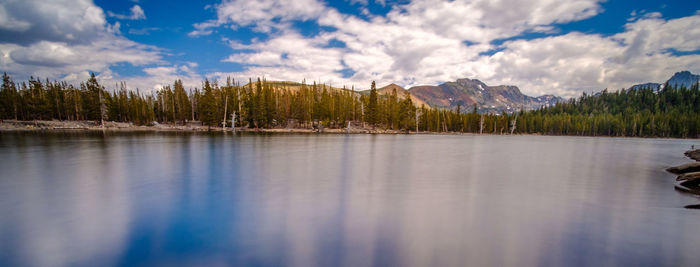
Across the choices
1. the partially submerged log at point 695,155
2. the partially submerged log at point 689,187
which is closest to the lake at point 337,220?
the partially submerged log at point 689,187

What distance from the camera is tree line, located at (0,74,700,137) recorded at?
76688mm

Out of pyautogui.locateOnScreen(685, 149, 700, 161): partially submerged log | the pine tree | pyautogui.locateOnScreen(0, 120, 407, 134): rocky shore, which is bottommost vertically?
pyautogui.locateOnScreen(685, 149, 700, 161): partially submerged log

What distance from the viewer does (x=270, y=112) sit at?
82.4 m

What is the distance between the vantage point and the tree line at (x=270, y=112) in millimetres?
76688

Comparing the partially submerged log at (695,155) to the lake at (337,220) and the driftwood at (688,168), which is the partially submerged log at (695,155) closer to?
the driftwood at (688,168)

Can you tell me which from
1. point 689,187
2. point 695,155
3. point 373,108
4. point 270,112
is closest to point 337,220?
point 689,187

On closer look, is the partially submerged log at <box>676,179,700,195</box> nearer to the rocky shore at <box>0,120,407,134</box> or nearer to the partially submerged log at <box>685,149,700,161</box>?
the partially submerged log at <box>685,149,700,161</box>

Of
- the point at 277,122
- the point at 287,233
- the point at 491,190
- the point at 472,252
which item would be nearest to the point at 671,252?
the point at 472,252

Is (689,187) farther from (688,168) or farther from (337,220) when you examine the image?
(337,220)

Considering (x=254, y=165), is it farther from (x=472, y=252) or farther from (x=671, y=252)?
(x=671, y=252)

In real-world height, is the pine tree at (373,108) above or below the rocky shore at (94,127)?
above

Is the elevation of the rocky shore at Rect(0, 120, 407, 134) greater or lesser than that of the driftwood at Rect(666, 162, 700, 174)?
greater

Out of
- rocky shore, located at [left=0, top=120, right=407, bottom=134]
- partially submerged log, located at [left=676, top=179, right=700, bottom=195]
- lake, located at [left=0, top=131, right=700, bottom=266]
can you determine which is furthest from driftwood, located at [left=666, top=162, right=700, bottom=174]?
rocky shore, located at [left=0, top=120, right=407, bottom=134]

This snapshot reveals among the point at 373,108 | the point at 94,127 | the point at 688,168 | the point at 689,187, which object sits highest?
the point at 373,108
